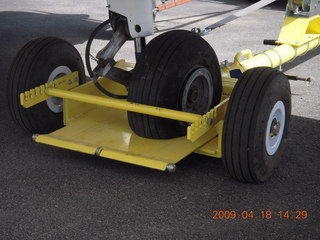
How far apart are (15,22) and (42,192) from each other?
558 cm

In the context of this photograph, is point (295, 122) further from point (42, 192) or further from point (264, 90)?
point (42, 192)

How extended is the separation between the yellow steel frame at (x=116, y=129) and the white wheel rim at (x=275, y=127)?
0.27 m

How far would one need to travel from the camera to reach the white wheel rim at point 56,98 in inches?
143

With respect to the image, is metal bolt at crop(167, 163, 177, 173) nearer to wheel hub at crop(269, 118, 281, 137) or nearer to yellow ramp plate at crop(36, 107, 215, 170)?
yellow ramp plate at crop(36, 107, 215, 170)

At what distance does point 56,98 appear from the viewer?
3699 mm

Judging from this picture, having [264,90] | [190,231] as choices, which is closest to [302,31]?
[264,90]

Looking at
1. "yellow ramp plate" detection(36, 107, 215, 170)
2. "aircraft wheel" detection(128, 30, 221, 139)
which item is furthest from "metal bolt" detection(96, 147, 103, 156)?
"aircraft wheel" detection(128, 30, 221, 139)

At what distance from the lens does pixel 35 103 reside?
3373mm


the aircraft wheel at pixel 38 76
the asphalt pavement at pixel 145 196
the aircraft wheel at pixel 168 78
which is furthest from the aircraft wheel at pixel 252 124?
the aircraft wheel at pixel 38 76

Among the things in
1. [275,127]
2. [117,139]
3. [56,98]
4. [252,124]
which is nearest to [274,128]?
[275,127]

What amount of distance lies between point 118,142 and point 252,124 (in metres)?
0.83
